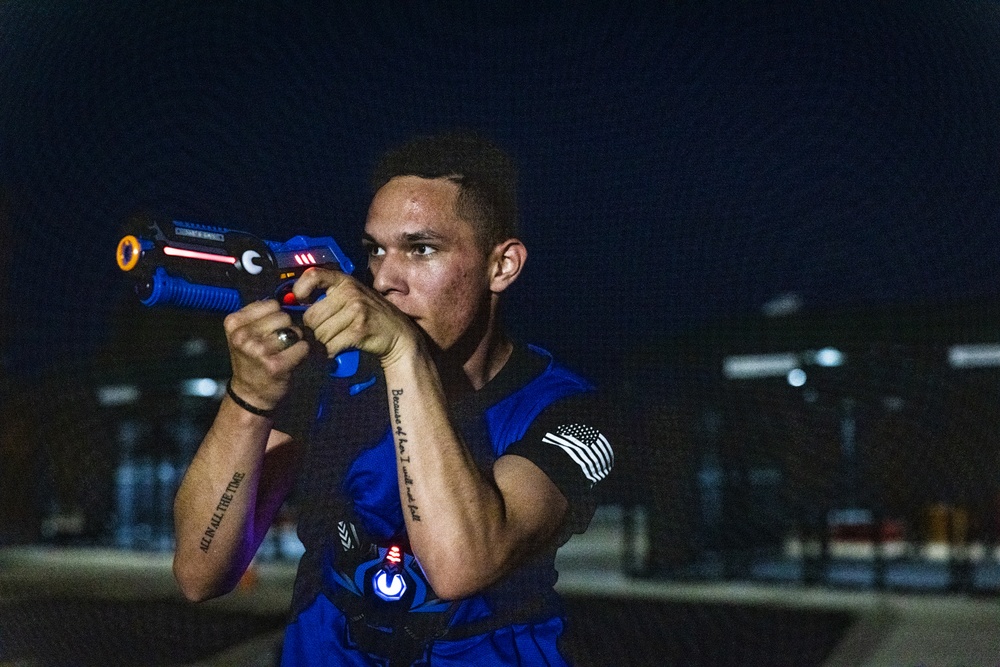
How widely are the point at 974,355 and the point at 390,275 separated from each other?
0.81m

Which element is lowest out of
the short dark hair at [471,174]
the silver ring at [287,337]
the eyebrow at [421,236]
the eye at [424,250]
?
the silver ring at [287,337]

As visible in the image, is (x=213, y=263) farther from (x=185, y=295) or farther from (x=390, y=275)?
(x=390, y=275)

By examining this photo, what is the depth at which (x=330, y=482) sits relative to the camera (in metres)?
0.89

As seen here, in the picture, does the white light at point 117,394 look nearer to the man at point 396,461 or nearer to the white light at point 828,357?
the man at point 396,461

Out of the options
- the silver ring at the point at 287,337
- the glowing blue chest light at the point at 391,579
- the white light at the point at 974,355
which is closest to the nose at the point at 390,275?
the silver ring at the point at 287,337

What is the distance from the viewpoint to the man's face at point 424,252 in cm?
84

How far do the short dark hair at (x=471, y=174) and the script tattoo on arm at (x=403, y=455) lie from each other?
224mm

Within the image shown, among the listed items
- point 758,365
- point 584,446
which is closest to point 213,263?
point 584,446

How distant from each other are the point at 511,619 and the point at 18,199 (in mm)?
931

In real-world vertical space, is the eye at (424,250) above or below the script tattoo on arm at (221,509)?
above

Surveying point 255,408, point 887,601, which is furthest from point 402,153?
point 887,601

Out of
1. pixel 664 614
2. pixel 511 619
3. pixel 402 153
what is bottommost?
pixel 664 614

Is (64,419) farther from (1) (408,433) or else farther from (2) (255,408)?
(1) (408,433)

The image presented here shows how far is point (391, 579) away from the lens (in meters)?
0.83
